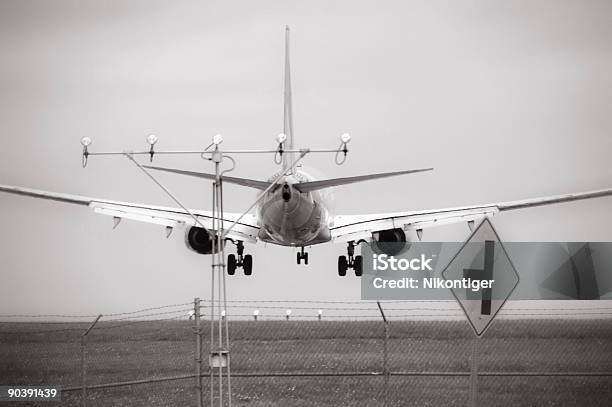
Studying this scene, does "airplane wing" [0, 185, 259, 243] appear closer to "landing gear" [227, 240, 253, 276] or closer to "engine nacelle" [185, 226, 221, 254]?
"engine nacelle" [185, 226, 221, 254]

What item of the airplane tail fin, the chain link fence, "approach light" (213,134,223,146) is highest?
the airplane tail fin

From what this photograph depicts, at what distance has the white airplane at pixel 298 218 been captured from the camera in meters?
39.4

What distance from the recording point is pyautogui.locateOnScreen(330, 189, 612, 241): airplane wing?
44.5m

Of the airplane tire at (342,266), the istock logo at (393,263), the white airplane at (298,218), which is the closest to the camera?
the white airplane at (298,218)

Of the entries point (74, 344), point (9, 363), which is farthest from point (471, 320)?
point (74, 344)

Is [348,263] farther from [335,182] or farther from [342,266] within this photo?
[335,182]

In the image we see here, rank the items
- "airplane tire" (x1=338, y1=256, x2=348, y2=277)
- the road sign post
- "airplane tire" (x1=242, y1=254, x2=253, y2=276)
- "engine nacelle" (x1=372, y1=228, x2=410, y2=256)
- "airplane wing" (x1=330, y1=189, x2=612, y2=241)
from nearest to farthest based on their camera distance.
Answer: the road sign post, "airplane wing" (x1=330, y1=189, x2=612, y2=241), "engine nacelle" (x1=372, y1=228, x2=410, y2=256), "airplane tire" (x1=242, y1=254, x2=253, y2=276), "airplane tire" (x1=338, y1=256, x2=348, y2=277)

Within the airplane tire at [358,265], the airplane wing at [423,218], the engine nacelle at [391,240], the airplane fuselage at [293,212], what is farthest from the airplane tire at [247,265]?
the airplane fuselage at [293,212]

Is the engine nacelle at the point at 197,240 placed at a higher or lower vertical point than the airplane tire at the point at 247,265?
higher

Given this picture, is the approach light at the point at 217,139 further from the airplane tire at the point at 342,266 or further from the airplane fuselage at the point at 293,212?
the airplane tire at the point at 342,266

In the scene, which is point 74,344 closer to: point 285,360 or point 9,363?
point 9,363

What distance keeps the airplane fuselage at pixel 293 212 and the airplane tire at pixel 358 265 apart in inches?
240

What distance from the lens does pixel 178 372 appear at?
3241 centimetres

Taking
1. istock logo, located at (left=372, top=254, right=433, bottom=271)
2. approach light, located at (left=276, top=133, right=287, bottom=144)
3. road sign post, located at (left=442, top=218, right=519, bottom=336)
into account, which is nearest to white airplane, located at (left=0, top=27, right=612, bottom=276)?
istock logo, located at (left=372, top=254, right=433, bottom=271)
